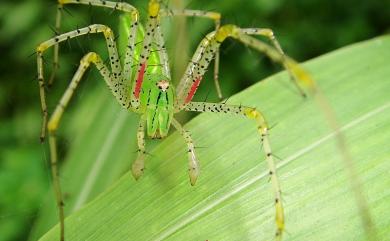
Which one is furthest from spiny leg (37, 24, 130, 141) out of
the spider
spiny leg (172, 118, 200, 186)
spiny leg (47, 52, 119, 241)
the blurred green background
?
the blurred green background

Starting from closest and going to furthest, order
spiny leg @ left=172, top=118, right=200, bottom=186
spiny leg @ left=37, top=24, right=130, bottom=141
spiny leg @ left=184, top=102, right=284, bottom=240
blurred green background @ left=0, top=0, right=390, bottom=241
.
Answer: spiny leg @ left=184, top=102, right=284, bottom=240
spiny leg @ left=172, top=118, right=200, bottom=186
spiny leg @ left=37, top=24, right=130, bottom=141
blurred green background @ left=0, top=0, right=390, bottom=241

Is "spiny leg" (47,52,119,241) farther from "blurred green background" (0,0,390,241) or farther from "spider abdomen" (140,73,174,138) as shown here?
"blurred green background" (0,0,390,241)

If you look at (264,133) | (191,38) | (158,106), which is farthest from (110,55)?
(191,38)

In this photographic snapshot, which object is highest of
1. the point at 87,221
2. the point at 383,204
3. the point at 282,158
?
the point at 87,221

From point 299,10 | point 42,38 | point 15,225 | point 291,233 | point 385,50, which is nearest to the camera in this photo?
point 291,233

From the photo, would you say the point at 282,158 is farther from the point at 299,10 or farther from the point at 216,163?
the point at 299,10

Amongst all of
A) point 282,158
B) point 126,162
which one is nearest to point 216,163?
point 282,158

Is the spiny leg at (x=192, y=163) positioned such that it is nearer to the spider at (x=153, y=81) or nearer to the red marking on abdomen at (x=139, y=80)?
the spider at (x=153, y=81)

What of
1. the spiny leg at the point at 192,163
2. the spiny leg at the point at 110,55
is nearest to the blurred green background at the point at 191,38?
the spiny leg at the point at 110,55
